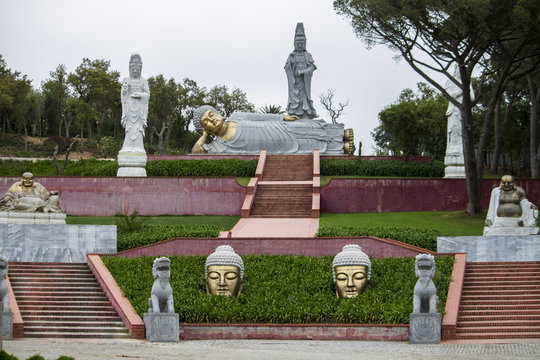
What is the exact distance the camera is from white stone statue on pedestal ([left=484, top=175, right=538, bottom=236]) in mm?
20109

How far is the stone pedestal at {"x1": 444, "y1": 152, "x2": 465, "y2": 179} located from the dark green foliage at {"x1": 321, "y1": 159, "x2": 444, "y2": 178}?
965 mm

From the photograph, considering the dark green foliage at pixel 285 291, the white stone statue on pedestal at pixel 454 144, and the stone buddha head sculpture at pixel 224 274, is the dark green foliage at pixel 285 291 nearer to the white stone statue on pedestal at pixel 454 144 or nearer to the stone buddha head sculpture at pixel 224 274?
the stone buddha head sculpture at pixel 224 274

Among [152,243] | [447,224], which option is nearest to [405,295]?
[152,243]

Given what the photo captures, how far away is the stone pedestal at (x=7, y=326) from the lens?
50.7ft

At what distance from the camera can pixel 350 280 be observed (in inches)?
690

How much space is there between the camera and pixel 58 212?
21.6 meters

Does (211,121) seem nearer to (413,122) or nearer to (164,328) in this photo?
(413,122)

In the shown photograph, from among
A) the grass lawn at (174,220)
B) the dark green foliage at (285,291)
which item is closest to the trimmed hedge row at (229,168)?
the grass lawn at (174,220)

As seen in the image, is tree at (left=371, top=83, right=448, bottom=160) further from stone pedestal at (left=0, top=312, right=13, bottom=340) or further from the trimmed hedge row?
stone pedestal at (left=0, top=312, right=13, bottom=340)

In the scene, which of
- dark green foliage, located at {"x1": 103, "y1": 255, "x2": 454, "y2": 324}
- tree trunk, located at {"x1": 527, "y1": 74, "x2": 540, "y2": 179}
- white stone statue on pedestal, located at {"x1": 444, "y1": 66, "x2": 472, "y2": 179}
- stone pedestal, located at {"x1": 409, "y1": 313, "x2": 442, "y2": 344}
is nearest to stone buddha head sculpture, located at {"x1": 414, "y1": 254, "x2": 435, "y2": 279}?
stone pedestal, located at {"x1": 409, "y1": 313, "x2": 442, "y2": 344}

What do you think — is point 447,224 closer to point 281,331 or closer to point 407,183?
point 407,183

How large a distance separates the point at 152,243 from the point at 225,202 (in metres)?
6.95

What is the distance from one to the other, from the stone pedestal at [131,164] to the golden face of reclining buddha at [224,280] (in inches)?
542

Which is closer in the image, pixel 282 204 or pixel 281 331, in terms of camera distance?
pixel 281 331
